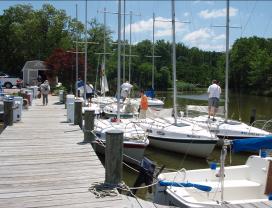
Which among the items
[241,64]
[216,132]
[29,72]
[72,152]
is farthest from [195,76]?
[72,152]

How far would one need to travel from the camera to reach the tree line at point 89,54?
2138 inches

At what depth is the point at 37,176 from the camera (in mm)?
9234

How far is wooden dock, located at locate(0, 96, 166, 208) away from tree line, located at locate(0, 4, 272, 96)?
23.9 metres

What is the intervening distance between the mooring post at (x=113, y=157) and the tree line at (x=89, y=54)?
2932cm

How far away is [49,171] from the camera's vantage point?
381 inches

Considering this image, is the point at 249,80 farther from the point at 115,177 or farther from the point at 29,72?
the point at 115,177

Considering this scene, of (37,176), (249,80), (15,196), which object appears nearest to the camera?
(15,196)

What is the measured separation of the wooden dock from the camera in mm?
7648

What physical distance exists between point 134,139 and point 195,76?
94.7 m

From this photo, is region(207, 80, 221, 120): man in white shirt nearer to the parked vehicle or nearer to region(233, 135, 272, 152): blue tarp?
region(233, 135, 272, 152): blue tarp

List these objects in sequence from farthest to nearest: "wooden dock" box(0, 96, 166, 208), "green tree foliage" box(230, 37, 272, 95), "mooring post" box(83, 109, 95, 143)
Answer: "green tree foliage" box(230, 37, 272, 95) → "mooring post" box(83, 109, 95, 143) → "wooden dock" box(0, 96, 166, 208)

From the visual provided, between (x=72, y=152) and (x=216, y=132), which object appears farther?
(x=216, y=132)

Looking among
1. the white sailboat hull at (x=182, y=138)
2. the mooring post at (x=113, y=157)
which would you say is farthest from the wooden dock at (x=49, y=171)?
the white sailboat hull at (x=182, y=138)

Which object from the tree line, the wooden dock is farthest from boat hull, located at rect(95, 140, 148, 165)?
the tree line
